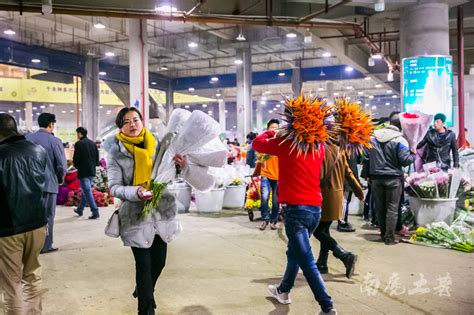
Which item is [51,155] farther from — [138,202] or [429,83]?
[429,83]

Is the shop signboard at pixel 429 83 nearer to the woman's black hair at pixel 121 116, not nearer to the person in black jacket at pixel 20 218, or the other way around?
the woman's black hair at pixel 121 116

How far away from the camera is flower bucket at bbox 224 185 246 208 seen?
31.8 feet

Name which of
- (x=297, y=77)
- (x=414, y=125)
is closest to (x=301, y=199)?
(x=414, y=125)

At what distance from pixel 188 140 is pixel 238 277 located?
2.06 metres

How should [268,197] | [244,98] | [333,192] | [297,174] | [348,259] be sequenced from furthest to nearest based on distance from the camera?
[244,98] → [268,197] → [348,259] → [333,192] → [297,174]

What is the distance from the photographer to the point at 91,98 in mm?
20750

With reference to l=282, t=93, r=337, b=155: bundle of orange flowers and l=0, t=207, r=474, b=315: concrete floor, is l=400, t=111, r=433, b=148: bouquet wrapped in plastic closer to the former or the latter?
l=0, t=207, r=474, b=315: concrete floor

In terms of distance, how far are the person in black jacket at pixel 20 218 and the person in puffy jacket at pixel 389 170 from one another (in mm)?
4200

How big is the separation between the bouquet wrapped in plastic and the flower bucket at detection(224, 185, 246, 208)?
429cm

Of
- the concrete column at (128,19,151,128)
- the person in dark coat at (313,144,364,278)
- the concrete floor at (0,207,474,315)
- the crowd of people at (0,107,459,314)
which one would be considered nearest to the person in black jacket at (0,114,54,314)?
the crowd of people at (0,107,459,314)

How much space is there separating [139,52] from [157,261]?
11.6 m

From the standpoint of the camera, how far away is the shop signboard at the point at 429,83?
9.14m

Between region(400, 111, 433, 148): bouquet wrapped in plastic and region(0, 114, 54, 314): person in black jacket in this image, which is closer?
region(0, 114, 54, 314): person in black jacket

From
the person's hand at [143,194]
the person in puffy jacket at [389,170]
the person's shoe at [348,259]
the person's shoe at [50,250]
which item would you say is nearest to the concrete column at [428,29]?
the person in puffy jacket at [389,170]
